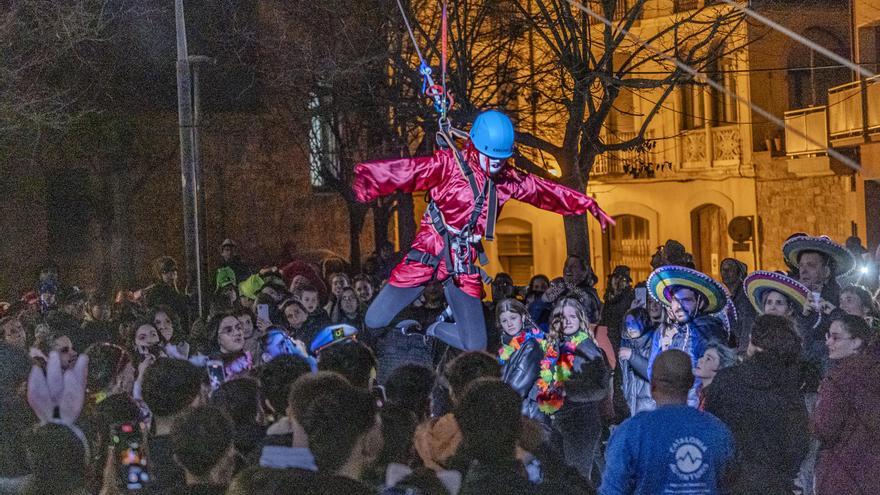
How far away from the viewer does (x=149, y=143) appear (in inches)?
940

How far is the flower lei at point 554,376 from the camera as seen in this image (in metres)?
7.74

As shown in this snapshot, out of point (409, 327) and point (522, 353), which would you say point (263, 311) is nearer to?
point (409, 327)

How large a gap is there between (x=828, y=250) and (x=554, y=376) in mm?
3054

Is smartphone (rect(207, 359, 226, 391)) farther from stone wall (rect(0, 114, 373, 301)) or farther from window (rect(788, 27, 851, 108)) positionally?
window (rect(788, 27, 851, 108))

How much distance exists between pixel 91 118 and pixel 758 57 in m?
12.8

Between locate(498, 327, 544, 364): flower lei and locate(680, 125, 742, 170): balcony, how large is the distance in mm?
19655

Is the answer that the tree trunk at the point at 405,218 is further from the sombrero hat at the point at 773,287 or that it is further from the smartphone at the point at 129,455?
the smartphone at the point at 129,455

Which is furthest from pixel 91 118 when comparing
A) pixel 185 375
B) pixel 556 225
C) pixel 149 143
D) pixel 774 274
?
pixel 185 375

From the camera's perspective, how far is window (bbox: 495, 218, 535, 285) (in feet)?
106

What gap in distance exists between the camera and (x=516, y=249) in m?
32.4

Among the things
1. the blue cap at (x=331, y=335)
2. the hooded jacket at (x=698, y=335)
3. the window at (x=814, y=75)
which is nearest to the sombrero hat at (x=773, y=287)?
the hooded jacket at (x=698, y=335)

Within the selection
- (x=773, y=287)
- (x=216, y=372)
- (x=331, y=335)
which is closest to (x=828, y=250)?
(x=773, y=287)

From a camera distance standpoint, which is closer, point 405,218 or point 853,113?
point 405,218

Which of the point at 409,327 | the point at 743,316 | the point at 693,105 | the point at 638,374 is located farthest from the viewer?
the point at 693,105
